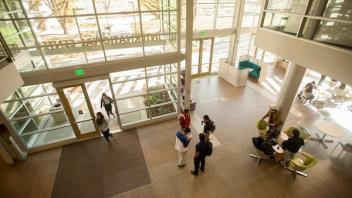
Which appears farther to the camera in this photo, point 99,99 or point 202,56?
point 202,56

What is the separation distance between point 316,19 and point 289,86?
2168mm

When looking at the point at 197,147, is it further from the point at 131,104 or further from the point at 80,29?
the point at 80,29

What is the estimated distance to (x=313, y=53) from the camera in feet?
14.2

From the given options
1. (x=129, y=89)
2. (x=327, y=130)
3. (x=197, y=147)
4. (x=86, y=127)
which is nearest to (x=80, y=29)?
(x=129, y=89)

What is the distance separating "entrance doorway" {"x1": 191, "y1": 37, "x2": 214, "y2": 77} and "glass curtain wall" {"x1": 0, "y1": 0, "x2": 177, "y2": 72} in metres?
4.58

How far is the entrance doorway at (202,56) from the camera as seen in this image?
1077 cm

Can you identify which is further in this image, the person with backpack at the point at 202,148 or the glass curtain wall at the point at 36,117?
the glass curtain wall at the point at 36,117

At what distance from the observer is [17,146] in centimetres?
588

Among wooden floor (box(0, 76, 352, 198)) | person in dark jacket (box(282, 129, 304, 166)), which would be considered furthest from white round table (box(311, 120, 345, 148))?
person in dark jacket (box(282, 129, 304, 166))

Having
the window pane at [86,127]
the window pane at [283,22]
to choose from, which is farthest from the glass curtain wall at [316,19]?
the window pane at [86,127]

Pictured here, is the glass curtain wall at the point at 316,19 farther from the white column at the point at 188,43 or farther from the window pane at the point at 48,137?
the window pane at the point at 48,137

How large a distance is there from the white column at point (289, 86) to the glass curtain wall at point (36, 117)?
733 centimetres

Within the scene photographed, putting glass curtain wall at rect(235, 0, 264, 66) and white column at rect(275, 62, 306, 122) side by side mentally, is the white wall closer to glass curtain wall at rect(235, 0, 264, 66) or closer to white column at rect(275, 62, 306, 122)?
white column at rect(275, 62, 306, 122)

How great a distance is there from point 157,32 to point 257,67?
695cm
